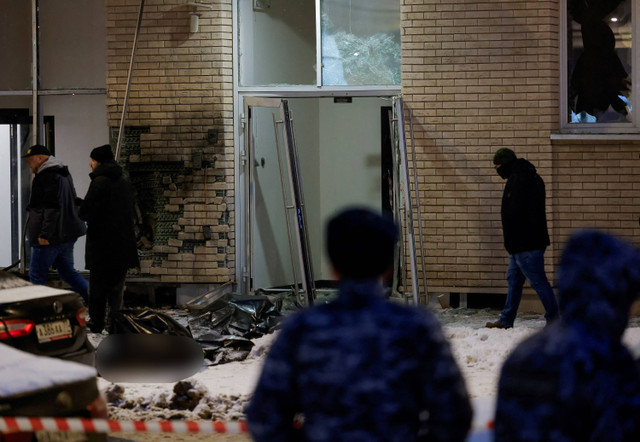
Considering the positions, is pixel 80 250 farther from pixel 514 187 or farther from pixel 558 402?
pixel 558 402

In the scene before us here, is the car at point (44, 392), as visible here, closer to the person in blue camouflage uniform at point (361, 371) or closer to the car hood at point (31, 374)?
the car hood at point (31, 374)

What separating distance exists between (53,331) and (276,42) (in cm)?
605

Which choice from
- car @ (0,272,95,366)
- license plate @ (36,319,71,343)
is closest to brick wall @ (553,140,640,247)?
car @ (0,272,95,366)

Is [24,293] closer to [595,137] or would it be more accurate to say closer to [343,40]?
[343,40]

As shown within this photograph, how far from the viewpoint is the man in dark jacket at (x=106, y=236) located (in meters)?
8.52

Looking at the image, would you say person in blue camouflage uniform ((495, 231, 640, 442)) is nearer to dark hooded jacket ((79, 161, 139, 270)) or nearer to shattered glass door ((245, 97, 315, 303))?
dark hooded jacket ((79, 161, 139, 270))

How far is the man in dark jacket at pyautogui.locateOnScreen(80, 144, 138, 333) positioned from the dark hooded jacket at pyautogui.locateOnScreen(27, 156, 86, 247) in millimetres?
457

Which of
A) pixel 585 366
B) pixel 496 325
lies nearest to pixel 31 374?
pixel 585 366

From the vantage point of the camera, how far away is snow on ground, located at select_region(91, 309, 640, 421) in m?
6.09

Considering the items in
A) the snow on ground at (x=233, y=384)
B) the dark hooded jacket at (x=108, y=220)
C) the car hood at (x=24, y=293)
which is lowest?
the snow on ground at (x=233, y=384)

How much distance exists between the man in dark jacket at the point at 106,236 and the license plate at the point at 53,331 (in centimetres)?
328

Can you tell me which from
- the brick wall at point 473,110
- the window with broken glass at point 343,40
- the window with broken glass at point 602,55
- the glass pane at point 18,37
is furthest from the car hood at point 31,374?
the glass pane at point 18,37

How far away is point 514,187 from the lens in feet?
28.1

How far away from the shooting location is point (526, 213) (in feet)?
28.1
